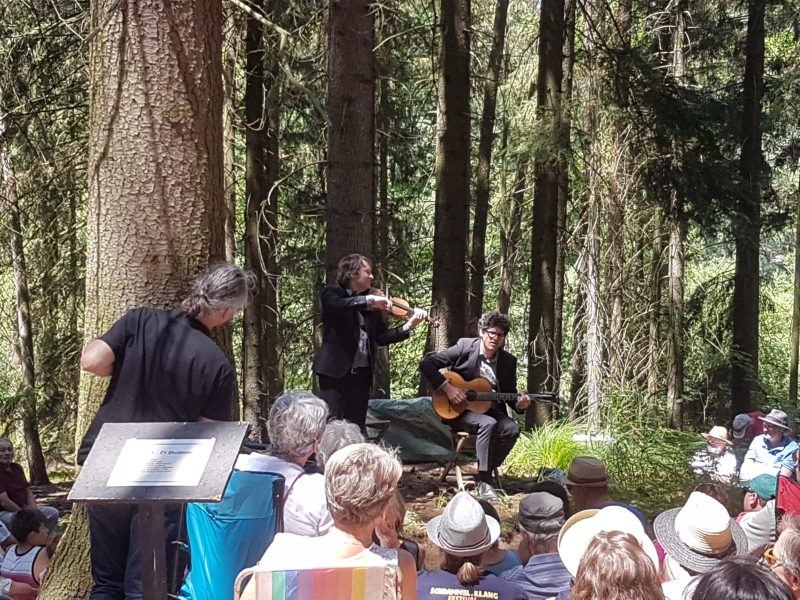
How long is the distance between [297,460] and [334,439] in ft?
0.68

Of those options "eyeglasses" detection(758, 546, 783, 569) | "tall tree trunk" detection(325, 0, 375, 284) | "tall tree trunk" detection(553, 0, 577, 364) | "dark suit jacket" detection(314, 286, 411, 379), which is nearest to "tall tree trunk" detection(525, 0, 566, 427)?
"tall tree trunk" detection(553, 0, 577, 364)

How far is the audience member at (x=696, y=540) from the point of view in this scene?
10.1ft

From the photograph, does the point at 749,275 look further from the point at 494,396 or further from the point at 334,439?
the point at 334,439

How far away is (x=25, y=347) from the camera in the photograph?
12062 mm

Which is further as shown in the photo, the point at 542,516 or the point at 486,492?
the point at 486,492

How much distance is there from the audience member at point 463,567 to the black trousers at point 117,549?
114cm

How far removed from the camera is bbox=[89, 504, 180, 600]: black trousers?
345cm

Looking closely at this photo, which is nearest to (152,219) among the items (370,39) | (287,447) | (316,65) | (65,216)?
(287,447)

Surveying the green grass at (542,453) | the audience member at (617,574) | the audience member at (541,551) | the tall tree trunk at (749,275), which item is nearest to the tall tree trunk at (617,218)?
the tall tree trunk at (749,275)

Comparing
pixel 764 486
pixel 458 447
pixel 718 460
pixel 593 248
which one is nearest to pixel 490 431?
pixel 458 447

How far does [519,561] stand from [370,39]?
433 cm

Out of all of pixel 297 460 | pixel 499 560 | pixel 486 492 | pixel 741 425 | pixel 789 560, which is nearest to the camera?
pixel 789 560

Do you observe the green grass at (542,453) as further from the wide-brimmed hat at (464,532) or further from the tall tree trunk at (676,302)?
the wide-brimmed hat at (464,532)

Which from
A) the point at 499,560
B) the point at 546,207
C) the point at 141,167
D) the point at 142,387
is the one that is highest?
the point at 141,167
